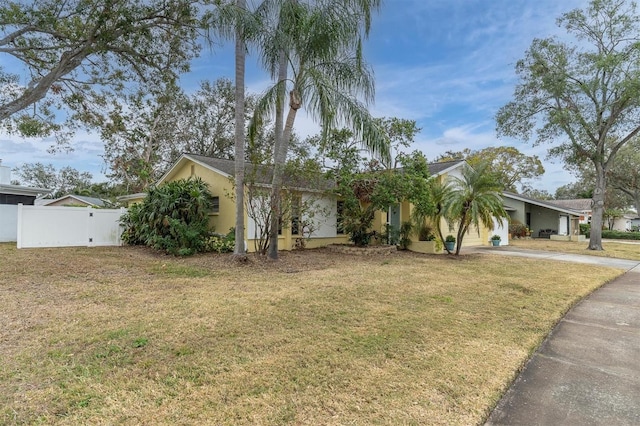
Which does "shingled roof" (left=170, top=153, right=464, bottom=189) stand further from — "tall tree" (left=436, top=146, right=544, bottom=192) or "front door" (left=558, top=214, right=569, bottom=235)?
"tall tree" (left=436, top=146, right=544, bottom=192)

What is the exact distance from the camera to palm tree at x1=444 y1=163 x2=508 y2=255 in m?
12.4

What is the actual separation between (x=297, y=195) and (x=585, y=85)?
16.2 meters

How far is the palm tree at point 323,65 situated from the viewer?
9.29 metres

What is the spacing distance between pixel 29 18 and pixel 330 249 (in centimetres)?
1164

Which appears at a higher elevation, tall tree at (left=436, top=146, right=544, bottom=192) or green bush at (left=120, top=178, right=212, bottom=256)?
tall tree at (left=436, top=146, right=544, bottom=192)

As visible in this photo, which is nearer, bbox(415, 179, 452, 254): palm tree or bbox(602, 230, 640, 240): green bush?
bbox(415, 179, 452, 254): palm tree

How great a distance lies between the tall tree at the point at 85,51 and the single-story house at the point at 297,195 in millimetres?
3806

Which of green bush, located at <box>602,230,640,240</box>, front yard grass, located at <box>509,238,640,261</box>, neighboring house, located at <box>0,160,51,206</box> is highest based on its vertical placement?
neighboring house, located at <box>0,160,51,206</box>

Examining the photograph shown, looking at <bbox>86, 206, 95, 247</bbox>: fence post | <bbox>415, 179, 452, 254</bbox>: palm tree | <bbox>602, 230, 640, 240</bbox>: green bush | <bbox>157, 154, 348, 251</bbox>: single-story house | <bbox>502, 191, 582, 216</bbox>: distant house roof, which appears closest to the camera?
<bbox>157, 154, 348, 251</bbox>: single-story house

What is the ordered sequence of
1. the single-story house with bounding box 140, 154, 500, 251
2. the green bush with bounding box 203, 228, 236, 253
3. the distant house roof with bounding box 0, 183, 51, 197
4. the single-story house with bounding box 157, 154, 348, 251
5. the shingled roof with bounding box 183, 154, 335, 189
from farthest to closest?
the distant house roof with bounding box 0, 183, 51, 197, the single-story house with bounding box 140, 154, 500, 251, the green bush with bounding box 203, 228, 236, 253, the single-story house with bounding box 157, 154, 348, 251, the shingled roof with bounding box 183, 154, 335, 189

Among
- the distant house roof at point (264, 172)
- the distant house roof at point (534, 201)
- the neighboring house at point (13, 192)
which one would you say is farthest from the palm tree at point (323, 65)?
the distant house roof at point (534, 201)

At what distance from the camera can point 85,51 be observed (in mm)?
9531

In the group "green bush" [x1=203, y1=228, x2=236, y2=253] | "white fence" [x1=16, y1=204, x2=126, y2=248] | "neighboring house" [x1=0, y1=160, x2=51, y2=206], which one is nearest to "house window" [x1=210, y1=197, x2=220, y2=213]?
"green bush" [x1=203, y1=228, x2=236, y2=253]

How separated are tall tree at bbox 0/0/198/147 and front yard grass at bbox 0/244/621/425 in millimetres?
6063
